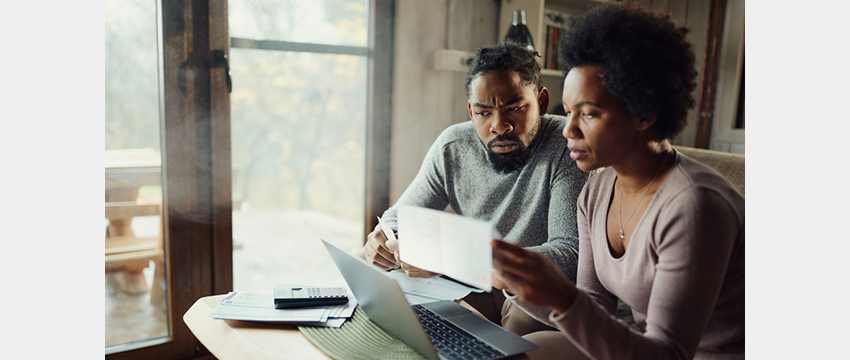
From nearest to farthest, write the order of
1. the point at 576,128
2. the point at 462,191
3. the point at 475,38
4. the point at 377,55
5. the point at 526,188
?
the point at 576,128 → the point at 526,188 → the point at 462,191 → the point at 377,55 → the point at 475,38

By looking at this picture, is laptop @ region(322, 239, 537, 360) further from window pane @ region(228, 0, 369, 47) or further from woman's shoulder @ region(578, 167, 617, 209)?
window pane @ region(228, 0, 369, 47)

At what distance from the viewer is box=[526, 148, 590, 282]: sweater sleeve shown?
4.23 feet

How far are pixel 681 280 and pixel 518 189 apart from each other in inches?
29.3

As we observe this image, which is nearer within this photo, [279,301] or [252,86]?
[279,301]

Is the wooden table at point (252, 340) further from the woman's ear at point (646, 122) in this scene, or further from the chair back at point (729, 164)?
the chair back at point (729, 164)

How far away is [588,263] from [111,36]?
1.61m

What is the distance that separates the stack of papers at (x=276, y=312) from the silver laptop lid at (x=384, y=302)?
0.19 ft

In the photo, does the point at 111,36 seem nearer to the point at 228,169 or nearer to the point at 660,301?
the point at 228,169

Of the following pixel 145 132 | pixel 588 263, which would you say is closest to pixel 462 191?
pixel 588 263

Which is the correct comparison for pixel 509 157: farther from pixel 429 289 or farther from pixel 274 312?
pixel 274 312

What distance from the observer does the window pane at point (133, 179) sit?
1.79 meters

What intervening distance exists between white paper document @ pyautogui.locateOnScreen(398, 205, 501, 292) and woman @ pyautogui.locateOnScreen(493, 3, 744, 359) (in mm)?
32

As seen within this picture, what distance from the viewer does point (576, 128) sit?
0.96 meters
